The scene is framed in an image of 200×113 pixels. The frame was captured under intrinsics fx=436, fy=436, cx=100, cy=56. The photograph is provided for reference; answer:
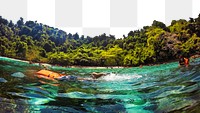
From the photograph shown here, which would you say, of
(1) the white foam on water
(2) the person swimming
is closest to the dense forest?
(2) the person swimming

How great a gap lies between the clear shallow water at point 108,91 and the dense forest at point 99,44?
165mm

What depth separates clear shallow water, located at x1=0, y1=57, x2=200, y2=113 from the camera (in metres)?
7.89

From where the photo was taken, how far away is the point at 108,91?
7.96m

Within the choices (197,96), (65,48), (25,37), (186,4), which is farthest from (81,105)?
(186,4)

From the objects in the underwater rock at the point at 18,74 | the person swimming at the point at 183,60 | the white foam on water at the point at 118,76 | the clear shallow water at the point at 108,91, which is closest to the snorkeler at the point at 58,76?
the clear shallow water at the point at 108,91

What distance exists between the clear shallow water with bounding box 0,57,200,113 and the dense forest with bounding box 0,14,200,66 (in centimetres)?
17

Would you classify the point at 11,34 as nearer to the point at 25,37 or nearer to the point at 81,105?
the point at 25,37

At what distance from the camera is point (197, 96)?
798 cm

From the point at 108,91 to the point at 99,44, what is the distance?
874 mm

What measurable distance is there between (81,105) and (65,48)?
3.62 ft

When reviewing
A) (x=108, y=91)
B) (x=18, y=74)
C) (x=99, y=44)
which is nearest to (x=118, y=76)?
(x=108, y=91)

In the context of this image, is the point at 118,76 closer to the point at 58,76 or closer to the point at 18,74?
the point at 58,76

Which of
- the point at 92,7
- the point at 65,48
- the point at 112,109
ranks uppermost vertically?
the point at 92,7

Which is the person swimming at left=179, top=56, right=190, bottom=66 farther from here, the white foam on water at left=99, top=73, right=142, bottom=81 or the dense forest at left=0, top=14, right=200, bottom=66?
the white foam on water at left=99, top=73, right=142, bottom=81
